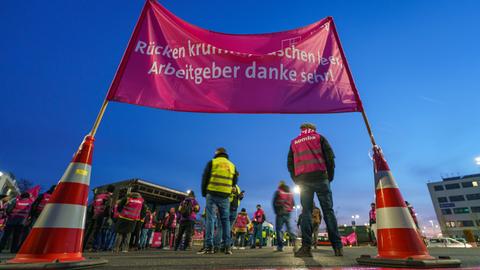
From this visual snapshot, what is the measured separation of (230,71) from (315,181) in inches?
80.5

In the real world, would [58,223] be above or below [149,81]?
below

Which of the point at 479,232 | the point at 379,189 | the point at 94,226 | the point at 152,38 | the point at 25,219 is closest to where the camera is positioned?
the point at 379,189

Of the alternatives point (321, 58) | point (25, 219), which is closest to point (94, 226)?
point (25, 219)

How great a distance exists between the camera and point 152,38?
3.80 m

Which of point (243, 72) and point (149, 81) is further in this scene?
point (243, 72)

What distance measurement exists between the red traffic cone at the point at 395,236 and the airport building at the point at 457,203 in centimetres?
9357

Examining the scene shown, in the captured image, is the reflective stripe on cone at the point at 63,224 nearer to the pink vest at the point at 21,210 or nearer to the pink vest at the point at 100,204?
the pink vest at the point at 100,204

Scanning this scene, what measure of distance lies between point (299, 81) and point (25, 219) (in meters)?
9.47

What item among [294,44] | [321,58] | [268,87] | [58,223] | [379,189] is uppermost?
[294,44]

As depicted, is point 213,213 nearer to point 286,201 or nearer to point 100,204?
point 286,201

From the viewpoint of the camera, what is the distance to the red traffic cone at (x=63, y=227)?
2195 mm

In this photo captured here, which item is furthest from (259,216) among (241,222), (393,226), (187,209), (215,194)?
(393,226)

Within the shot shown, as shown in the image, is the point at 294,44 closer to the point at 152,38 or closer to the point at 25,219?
the point at 152,38

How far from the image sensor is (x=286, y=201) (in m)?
8.27
